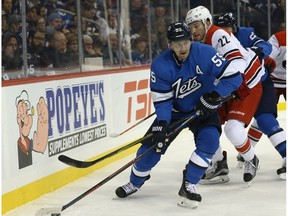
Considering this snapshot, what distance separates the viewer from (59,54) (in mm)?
4734

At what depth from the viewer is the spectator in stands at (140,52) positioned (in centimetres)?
630

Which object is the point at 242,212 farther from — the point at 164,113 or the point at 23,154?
the point at 23,154

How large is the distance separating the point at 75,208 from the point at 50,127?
627 millimetres

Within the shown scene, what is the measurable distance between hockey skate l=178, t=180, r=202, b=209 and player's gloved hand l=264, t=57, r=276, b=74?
1.11 metres

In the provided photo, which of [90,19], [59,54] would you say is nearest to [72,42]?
[59,54]

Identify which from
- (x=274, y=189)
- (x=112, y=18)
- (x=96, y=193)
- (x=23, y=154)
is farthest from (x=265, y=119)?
(x=112, y=18)

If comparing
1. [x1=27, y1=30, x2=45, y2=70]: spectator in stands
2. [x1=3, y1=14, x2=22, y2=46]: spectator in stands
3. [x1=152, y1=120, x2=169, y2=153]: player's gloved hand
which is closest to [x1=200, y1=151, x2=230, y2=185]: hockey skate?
[x1=152, y1=120, x2=169, y2=153]: player's gloved hand

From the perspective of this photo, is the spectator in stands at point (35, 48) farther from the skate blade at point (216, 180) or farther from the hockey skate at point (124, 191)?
the skate blade at point (216, 180)

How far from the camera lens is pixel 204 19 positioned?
393cm

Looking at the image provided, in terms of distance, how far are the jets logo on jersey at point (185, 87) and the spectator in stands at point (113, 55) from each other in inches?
73.4

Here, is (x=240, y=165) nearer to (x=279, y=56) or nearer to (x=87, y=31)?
(x=279, y=56)

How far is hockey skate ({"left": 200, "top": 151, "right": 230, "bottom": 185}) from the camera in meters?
4.21

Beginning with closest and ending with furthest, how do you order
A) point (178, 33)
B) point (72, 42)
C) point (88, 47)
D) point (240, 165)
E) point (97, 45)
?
point (178, 33)
point (240, 165)
point (72, 42)
point (88, 47)
point (97, 45)

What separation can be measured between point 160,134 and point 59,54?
1415 millimetres
